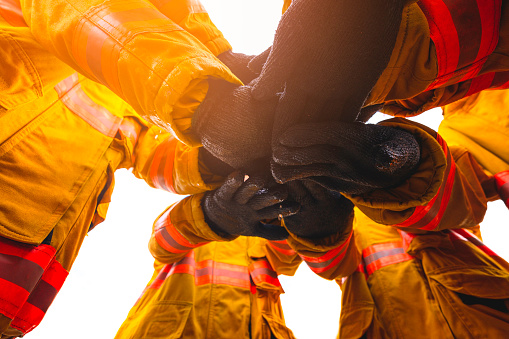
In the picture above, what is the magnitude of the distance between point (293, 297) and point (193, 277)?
4.37 ft

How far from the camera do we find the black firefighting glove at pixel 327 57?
0.65 metres

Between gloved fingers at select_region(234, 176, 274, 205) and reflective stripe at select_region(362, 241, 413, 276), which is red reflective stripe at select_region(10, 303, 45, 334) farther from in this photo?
reflective stripe at select_region(362, 241, 413, 276)

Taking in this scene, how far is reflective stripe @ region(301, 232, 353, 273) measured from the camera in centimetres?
153

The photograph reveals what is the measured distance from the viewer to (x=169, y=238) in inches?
65.7

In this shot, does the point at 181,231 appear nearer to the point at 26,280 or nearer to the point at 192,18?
the point at 26,280

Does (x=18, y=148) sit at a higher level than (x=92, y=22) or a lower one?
lower

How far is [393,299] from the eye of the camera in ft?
5.63

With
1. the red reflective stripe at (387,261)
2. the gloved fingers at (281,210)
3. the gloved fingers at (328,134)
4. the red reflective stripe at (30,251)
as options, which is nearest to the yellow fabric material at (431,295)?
the red reflective stripe at (387,261)

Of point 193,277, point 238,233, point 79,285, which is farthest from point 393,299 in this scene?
point 79,285

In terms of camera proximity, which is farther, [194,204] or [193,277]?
[193,277]

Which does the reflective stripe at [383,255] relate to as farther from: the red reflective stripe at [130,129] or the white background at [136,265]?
the red reflective stripe at [130,129]

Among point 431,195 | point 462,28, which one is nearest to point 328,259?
point 431,195

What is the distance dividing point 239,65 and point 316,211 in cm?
77

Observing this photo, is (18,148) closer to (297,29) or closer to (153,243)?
(153,243)
